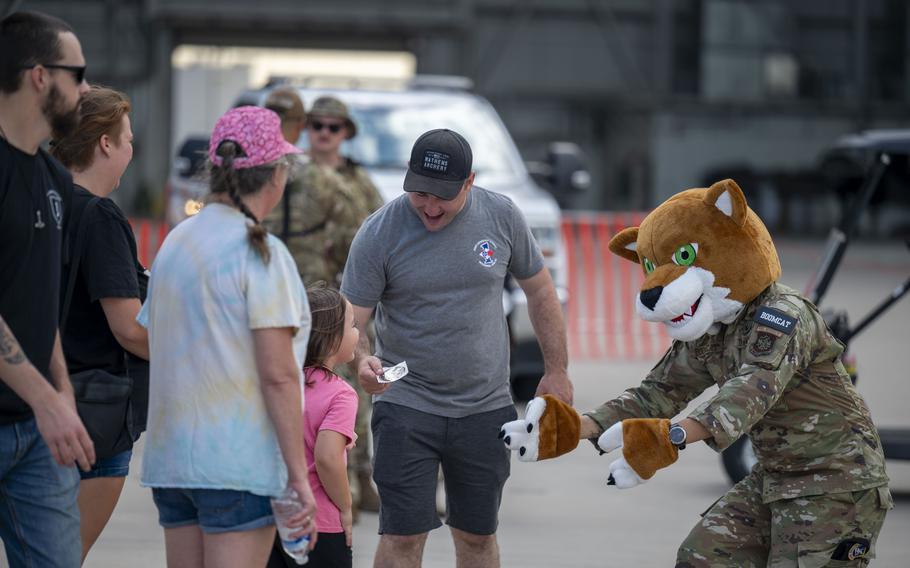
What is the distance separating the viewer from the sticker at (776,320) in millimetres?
4414

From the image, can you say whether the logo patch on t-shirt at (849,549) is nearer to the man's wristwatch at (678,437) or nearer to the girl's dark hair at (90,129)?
the man's wristwatch at (678,437)

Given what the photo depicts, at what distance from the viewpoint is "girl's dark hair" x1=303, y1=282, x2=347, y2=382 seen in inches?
188

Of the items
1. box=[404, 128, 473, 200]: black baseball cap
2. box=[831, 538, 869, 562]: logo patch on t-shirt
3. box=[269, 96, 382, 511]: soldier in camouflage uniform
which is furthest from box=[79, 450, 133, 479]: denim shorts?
box=[269, 96, 382, 511]: soldier in camouflage uniform

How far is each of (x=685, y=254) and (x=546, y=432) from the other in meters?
0.71

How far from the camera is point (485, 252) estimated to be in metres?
5.49

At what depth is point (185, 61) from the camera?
1384 inches

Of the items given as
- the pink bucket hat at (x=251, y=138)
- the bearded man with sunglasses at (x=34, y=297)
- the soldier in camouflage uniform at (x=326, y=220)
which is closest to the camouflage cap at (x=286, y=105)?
the soldier in camouflage uniform at (x=326, y=220)

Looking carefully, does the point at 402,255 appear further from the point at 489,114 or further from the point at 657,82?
the point at 657,82

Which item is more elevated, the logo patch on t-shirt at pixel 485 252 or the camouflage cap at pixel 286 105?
the camouflage cap at pixel 286 105

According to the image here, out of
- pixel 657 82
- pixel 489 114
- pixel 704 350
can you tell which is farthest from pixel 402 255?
pixel 657 82

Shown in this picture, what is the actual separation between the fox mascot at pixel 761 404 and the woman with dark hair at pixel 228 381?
935 mm

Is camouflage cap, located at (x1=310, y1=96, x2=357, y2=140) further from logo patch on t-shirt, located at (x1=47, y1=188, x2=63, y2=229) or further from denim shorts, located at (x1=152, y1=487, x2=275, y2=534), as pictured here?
denim shorts, located at (x1=152, y1=487, x2=275, y2=534)

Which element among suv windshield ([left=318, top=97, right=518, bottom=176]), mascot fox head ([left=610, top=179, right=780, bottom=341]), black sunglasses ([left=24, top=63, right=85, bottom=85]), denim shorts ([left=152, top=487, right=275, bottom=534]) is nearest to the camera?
black sunglasses ([left=24, top=63, right=85, bottom=85])

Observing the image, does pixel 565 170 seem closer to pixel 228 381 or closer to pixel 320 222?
pixel 320 222
